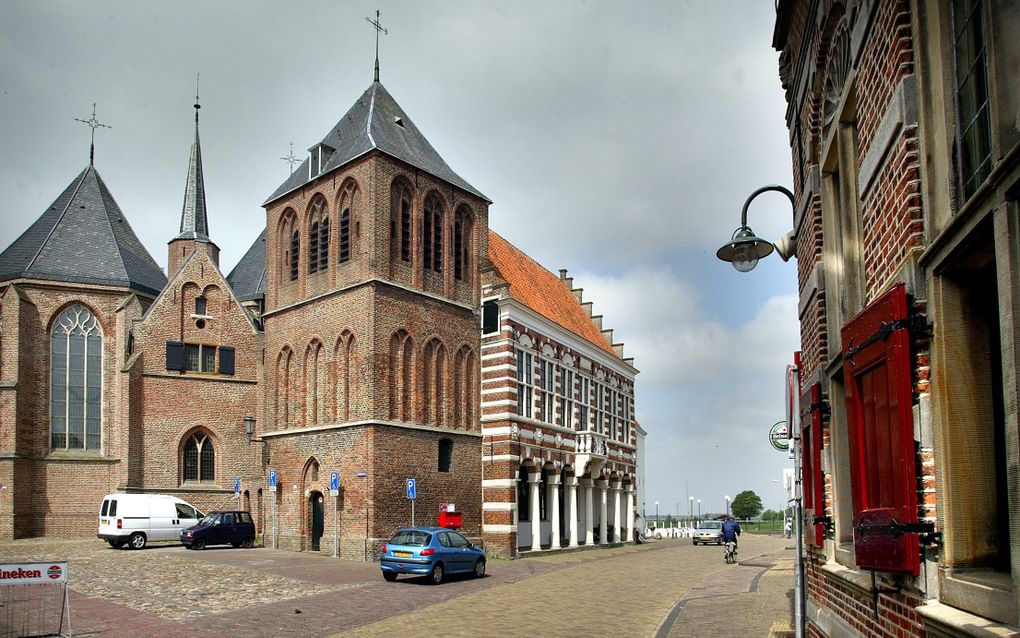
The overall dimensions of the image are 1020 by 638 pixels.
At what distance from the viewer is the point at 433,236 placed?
33.7 metres

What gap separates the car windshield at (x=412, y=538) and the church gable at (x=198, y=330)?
2065cm

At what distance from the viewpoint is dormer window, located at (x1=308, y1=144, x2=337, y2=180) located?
114ft

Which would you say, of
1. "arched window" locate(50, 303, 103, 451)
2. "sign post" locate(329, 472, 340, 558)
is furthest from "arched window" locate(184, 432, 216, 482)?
"sign post" locate(329, 472, 340, 558)

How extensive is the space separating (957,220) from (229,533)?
31.8 metres

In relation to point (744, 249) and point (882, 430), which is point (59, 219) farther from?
point (882, 430)

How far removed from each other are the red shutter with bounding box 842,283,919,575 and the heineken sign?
4364 mm

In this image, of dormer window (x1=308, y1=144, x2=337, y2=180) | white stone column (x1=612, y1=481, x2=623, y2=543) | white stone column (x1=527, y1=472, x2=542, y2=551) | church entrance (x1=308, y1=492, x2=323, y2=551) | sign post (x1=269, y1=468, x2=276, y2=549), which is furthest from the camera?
white stone column (x1=612, y1=481, x2=623, y2=543)

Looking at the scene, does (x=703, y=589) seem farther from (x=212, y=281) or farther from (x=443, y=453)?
(x=212, y=281)

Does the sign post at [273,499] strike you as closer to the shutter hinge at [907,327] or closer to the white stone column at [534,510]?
the white stone column at [534,510]

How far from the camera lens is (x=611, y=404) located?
4572cm

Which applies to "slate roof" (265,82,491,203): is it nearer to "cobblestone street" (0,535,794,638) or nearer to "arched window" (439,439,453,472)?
"arched window" (439,439,453,472)

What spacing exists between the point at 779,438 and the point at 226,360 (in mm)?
34476

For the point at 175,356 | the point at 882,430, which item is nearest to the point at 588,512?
the point at 175,356

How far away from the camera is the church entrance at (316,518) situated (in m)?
31.9
